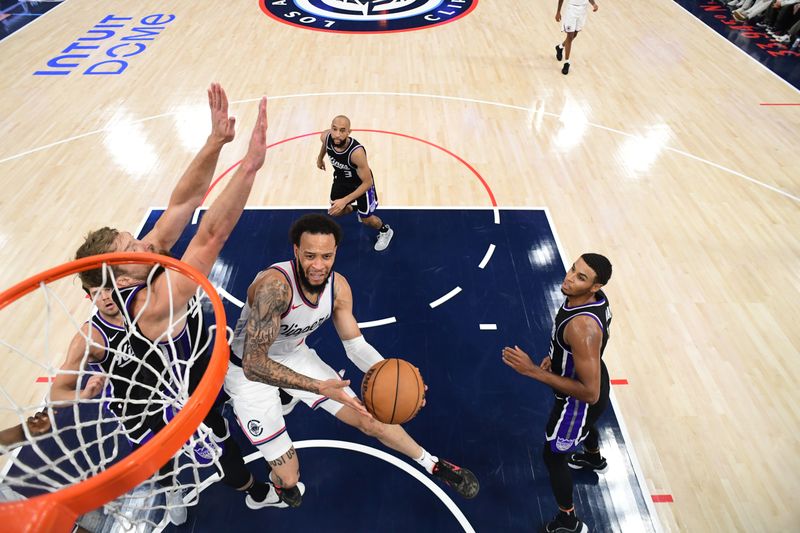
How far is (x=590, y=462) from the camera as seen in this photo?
3420 millimetres

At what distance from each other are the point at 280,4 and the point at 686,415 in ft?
39.6

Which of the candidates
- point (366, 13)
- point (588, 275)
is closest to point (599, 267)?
point (588, 275)

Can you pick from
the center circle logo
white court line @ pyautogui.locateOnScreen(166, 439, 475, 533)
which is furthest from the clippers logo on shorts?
the center circle logo

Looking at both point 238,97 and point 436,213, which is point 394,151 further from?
point 238,97

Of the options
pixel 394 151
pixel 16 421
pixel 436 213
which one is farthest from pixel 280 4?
pixel 16 421

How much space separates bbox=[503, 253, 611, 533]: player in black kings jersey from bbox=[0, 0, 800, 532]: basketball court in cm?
45

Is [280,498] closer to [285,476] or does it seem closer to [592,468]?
[285,476]

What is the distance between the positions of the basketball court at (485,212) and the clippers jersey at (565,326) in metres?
1.02

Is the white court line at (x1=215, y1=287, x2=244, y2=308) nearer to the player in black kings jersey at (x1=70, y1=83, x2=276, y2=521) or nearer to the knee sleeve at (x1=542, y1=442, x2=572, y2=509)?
the player in black kings jersey at (x1=70, y1=83, x2=276, y2=521)

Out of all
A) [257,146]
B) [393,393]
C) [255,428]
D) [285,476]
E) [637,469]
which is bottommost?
[637,469]

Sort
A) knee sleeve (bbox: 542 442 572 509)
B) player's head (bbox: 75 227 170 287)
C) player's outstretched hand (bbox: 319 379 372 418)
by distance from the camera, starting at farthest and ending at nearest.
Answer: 1. knee sleeve (bbox: 542 442 572 509)
2. player's outstretched hand (bbox: 319 379 372 418)
3. player's head (bbox: 75 227 170 287)

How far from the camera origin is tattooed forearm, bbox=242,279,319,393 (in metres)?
2.65

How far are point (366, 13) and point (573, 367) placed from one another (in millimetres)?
10986

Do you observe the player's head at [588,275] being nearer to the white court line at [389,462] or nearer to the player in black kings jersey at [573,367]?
the player in black kings jersey at [573,367]
